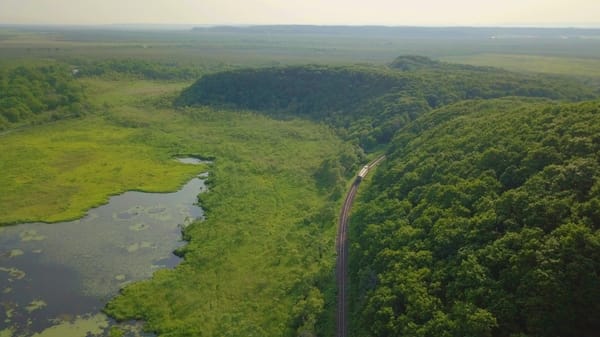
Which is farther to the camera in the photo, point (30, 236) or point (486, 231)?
point (30, 236)

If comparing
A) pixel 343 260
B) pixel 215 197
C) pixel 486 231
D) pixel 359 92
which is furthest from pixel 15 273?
pixel 359 92

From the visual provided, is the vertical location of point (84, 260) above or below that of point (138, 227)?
below

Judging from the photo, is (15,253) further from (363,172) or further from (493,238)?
(493,238)

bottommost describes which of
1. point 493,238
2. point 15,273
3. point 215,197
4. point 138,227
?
point 15,273

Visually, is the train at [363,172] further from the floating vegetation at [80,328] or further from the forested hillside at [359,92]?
the floating vegetation at [80,328]

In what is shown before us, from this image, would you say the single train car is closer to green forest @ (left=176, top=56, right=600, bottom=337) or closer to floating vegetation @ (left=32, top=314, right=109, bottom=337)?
green forest @ (left=176, top=56, right=600, bottom=337)

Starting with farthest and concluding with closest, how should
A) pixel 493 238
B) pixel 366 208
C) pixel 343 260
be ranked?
pixel 366 208, pixel 343 260, pixel 493 238

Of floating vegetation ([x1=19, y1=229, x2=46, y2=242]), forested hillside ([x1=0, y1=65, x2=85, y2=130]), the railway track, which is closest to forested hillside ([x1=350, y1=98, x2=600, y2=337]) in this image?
the railway track
